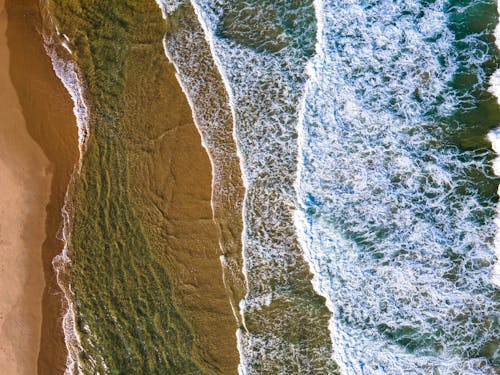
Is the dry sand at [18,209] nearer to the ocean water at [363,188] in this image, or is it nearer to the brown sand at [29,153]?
the brown sand at [29,153]

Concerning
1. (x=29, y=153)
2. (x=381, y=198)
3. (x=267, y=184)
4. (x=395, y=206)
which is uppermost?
(x=29, y=153)

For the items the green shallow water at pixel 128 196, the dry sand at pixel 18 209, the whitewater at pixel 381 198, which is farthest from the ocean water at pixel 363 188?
the dry sand at pixel 18 209

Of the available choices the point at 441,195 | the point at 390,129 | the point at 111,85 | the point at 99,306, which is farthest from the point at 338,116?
the point at 99,306

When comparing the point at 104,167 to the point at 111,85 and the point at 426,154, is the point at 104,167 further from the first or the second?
the point at 426,154

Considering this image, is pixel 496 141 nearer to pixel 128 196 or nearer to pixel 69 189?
pixel 128 196

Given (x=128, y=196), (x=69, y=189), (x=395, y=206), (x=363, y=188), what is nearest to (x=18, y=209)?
(x=69, y=189)

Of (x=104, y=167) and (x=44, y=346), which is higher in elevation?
(x=104, y=167)

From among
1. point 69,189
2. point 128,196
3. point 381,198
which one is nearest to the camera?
point 381,198
